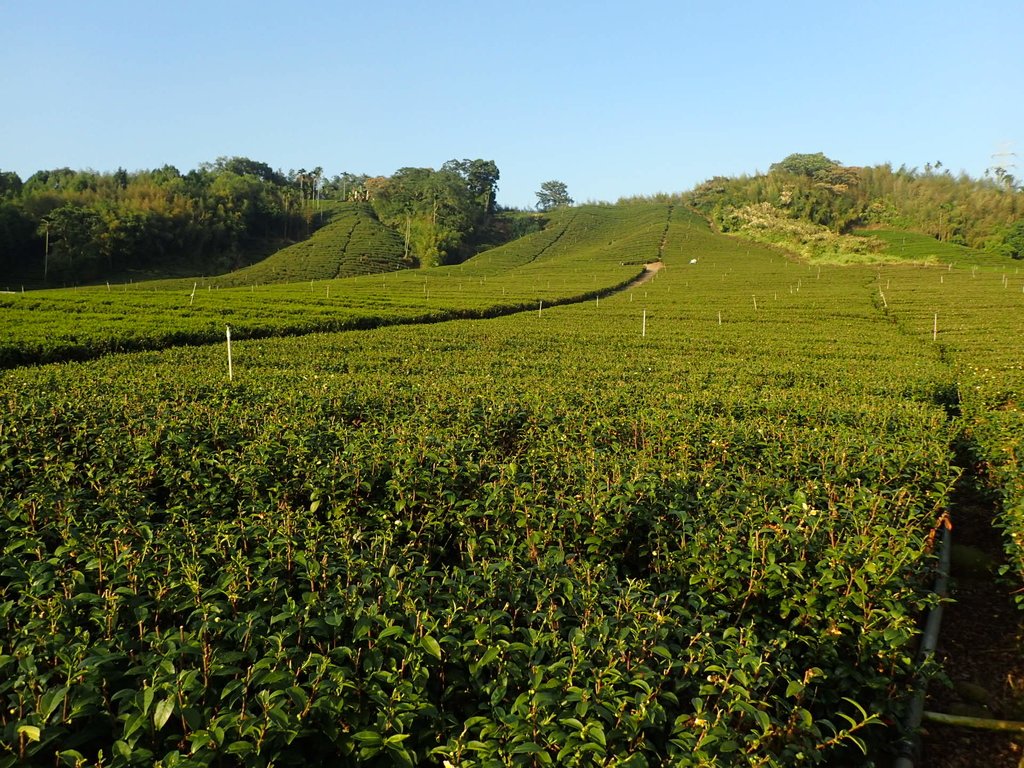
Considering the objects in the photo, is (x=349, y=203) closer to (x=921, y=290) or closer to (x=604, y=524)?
(x=921, y=290)

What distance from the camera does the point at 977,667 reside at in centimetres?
532

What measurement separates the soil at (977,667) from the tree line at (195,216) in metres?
82.4

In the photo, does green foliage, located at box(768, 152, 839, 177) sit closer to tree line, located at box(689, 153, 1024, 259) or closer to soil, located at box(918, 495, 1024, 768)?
tree line, located at box(689, 153, 1024, 259)

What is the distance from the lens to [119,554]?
387cm

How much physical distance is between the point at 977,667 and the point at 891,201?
115527mm

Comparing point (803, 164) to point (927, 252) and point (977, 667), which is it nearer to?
point (927, 252)

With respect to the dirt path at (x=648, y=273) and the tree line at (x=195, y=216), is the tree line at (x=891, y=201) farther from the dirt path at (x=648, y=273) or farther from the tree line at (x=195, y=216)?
the tree line at (x=195, y=216)

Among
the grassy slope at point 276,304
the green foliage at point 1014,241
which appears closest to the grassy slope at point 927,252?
the green foliage at point 1014,241

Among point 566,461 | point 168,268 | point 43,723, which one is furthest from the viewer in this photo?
point 168,268

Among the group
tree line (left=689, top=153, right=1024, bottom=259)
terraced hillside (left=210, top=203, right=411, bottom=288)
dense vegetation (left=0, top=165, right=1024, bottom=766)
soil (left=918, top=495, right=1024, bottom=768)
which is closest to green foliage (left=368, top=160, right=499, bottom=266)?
terraced hillside (left=210, top=203, right=411, bottom=288)

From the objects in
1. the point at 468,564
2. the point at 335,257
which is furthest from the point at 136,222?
the point at 468,564

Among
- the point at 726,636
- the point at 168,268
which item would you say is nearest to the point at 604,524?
the point at 726,636

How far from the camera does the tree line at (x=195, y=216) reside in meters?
70.3

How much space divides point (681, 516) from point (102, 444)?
231 inches
